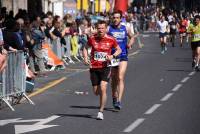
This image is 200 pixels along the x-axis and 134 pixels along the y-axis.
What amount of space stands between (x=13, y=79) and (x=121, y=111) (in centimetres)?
250

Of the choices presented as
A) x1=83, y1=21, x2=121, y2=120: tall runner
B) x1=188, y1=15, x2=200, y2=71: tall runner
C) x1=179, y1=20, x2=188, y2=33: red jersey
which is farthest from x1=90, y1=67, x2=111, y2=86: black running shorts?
x1=179, y1=20, x2=188, y2=33: red jersey

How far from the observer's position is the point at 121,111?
14812 mm

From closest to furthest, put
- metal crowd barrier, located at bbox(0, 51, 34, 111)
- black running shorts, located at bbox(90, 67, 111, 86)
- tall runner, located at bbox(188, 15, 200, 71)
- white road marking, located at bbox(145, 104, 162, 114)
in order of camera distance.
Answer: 1. black running shorts, located at bbox(90, 67, 111, 86)
2. white road marking, located at bbox(145, 104, 162, 114)
3. metal crowd barrier, located at bbox(0, 51, 34, 111)
4. tall runner, located at bbox(188, 15, 200, 71)

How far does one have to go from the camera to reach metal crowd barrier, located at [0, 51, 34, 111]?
15320 mm

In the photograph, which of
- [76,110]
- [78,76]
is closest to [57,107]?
[76,110]

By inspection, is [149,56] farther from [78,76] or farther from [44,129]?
[44,129]

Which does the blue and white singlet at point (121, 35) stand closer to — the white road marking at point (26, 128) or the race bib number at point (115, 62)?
the race bib number at point (115, 62)

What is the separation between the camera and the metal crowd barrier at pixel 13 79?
15.3 meters

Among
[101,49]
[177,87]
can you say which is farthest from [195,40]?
[101,49]

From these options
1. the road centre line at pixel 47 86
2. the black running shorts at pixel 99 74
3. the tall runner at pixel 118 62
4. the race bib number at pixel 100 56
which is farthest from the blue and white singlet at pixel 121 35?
the road centre line at pixel 47 86

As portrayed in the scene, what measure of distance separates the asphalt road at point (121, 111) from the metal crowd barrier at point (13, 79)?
31cm

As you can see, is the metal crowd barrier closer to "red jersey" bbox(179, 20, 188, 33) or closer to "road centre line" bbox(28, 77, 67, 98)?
"road centre line" bbox(28, 77, 67, 98)

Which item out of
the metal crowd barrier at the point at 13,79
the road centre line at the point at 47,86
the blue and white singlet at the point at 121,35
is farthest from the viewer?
the road centre line at the point at 47,86

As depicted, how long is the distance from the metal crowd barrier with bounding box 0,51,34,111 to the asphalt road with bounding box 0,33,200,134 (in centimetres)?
31
